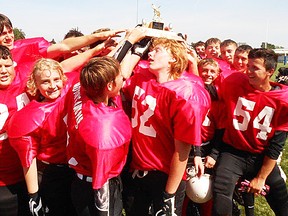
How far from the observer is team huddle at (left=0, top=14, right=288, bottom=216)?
7.97ft

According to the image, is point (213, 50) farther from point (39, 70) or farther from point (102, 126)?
point (102, 126)

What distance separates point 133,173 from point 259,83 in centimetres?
139

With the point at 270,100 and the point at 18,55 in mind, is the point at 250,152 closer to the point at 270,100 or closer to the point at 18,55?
the point at 270,100

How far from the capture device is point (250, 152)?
334 cm

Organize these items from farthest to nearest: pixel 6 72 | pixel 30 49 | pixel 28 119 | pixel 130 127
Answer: pixel 30 49 → pixel 6 72 → pixel 28 119 → pixel 130 127

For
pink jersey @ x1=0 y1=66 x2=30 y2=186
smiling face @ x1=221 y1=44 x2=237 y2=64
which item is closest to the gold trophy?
pink jersey @ x1=0 y1=66 x2=30 y2=186

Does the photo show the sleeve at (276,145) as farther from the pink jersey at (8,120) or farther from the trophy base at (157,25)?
the pink jersey at (8,120)

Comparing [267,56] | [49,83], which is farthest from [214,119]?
[49,83]

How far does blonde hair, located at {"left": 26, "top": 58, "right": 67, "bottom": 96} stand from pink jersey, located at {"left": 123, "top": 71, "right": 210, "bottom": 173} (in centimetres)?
62

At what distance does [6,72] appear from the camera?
9.25ft

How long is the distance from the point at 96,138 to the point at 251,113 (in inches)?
62.5

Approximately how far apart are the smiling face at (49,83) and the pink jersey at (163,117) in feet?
1.97

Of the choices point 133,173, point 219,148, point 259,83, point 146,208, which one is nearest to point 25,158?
point 133,173

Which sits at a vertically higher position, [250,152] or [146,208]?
[250,152]
